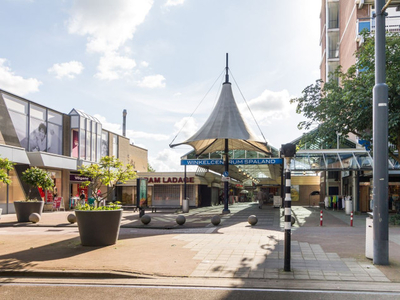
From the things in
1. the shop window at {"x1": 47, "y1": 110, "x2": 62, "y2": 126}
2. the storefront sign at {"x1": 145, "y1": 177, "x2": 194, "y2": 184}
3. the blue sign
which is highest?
the shop window at {"x1": 47, "y1": 110, "x2": 62, "y2": 126}

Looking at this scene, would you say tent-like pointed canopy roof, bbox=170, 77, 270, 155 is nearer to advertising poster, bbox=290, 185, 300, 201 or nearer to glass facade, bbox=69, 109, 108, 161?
glass facade, bbox=69, 109, 108, 161

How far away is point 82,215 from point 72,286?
422 cm

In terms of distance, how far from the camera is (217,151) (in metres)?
33.1

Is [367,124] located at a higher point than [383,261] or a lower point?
higher

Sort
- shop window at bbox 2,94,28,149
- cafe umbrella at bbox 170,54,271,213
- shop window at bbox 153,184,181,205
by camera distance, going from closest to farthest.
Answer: shop window at bbox 2,94,28,149
cafe umbrella at bbox 170,54,271,213
shop window at bbox 153,184,181,205

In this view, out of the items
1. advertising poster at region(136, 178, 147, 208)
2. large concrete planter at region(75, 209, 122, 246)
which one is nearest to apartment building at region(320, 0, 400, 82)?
large concrete planter at region(75, 209, 122, 246)

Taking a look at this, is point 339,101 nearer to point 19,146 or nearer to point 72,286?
point 72,286

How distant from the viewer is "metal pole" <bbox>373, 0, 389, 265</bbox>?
→ 851cm

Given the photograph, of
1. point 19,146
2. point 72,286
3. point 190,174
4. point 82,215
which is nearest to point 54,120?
point 19,146

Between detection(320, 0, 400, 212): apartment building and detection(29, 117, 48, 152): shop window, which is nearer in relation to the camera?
detection(320, 0, 400, 212): apartment building

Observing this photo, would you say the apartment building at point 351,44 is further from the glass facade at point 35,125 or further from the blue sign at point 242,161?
the glass facade at point 35,125

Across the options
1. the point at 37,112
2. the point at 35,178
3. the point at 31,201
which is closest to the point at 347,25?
the point at 37,112

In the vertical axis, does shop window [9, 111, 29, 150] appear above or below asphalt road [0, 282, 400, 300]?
above

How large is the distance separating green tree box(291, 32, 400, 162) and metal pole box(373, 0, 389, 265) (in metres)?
7.85
